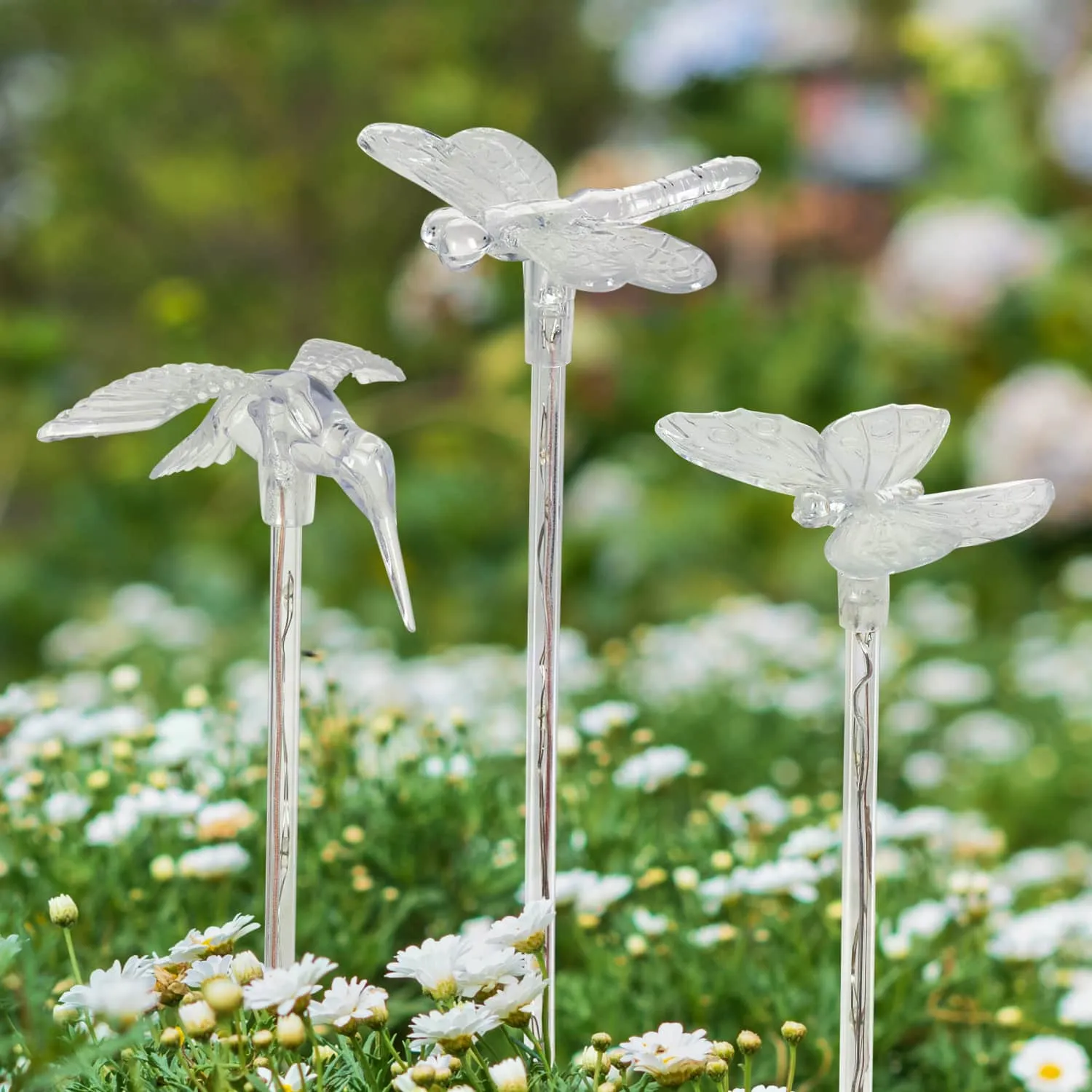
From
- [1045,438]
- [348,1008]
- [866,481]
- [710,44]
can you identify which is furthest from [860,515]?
[710,44]

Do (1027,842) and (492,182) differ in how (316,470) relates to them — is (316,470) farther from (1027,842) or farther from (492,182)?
(1027,842)

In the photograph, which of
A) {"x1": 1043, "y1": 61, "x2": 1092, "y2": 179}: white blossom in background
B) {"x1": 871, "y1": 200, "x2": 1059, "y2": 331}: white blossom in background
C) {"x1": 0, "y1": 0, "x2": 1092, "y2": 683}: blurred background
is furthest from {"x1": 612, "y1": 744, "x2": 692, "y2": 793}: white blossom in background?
{"x1": 1043, "y1": 61, "x2": 1092, "y2": 179}: white blossom in background

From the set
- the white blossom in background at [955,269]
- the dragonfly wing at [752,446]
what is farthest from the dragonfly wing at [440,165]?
the white blossom in background at [955,269]

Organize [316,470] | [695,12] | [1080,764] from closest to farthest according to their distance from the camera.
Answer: [316,470] → [1080,764] → [695,12]

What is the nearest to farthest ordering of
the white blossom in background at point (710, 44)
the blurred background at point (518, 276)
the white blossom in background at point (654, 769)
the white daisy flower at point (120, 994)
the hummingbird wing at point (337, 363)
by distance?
the white daisy flower at point (120, 994) < the hummingbird wing at point (337, 363) < the white blossom in background at point (654, 769) < the blurred background at point (518, 276) < the white blossom in background at point (710, 44)

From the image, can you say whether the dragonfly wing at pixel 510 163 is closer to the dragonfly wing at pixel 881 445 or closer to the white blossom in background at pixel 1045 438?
the dragonfly wing at pixel 881 445

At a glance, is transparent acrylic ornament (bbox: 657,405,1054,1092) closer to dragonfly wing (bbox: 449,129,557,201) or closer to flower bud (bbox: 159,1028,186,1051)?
dragonfly wing (bbox: 449,129,557,201)

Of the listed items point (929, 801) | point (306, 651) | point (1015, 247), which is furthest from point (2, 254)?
point (306, 651)
